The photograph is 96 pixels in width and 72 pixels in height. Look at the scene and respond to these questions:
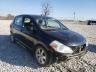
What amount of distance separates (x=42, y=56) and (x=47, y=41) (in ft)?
1.90

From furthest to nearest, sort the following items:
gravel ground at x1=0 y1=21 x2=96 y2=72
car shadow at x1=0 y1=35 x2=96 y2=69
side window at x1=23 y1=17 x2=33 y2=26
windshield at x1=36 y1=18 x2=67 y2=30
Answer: side window at x1=23 y1=17 x2=33 y2=26
windshield at x1=36 y1=18 x2=67 y2=30
car shadow at x1=0 y1=35 x2=96 y2=69
gravel ground at x1=0 y1=21 x2=96 y2=72

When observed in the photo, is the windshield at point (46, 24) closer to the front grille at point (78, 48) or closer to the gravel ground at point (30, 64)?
the gravel ground at point (30, 64)

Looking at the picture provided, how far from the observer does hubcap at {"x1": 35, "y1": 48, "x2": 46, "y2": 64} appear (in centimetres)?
586

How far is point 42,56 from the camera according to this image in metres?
5.93

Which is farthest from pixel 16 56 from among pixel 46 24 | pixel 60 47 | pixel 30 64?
pixel 60 47

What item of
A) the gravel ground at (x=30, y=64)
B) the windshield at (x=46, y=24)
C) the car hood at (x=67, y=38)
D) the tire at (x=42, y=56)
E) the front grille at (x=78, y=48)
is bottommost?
the gravel ground at (x=30, y=64)

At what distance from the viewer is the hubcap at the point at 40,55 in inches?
231

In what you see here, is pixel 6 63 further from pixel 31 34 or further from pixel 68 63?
pixel 68 63

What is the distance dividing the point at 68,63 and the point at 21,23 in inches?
111

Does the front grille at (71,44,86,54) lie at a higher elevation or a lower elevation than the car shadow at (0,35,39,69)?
higher

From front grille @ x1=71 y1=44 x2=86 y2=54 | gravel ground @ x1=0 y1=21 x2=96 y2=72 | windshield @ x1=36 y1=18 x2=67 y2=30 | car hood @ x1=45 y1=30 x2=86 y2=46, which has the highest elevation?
windshield @ x1=36 y1=18 x2=67 y2=30

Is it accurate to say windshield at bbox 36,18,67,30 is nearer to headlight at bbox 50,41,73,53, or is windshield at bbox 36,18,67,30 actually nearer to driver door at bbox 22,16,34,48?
driver door at bbox 22,16,34,48

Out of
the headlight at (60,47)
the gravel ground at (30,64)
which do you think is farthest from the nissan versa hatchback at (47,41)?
the gravel ground at (30,64)

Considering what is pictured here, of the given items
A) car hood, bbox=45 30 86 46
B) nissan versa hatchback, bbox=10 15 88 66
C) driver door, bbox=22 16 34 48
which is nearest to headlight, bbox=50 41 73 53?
nissan versa hatchback, bbox=10 15 88 66
